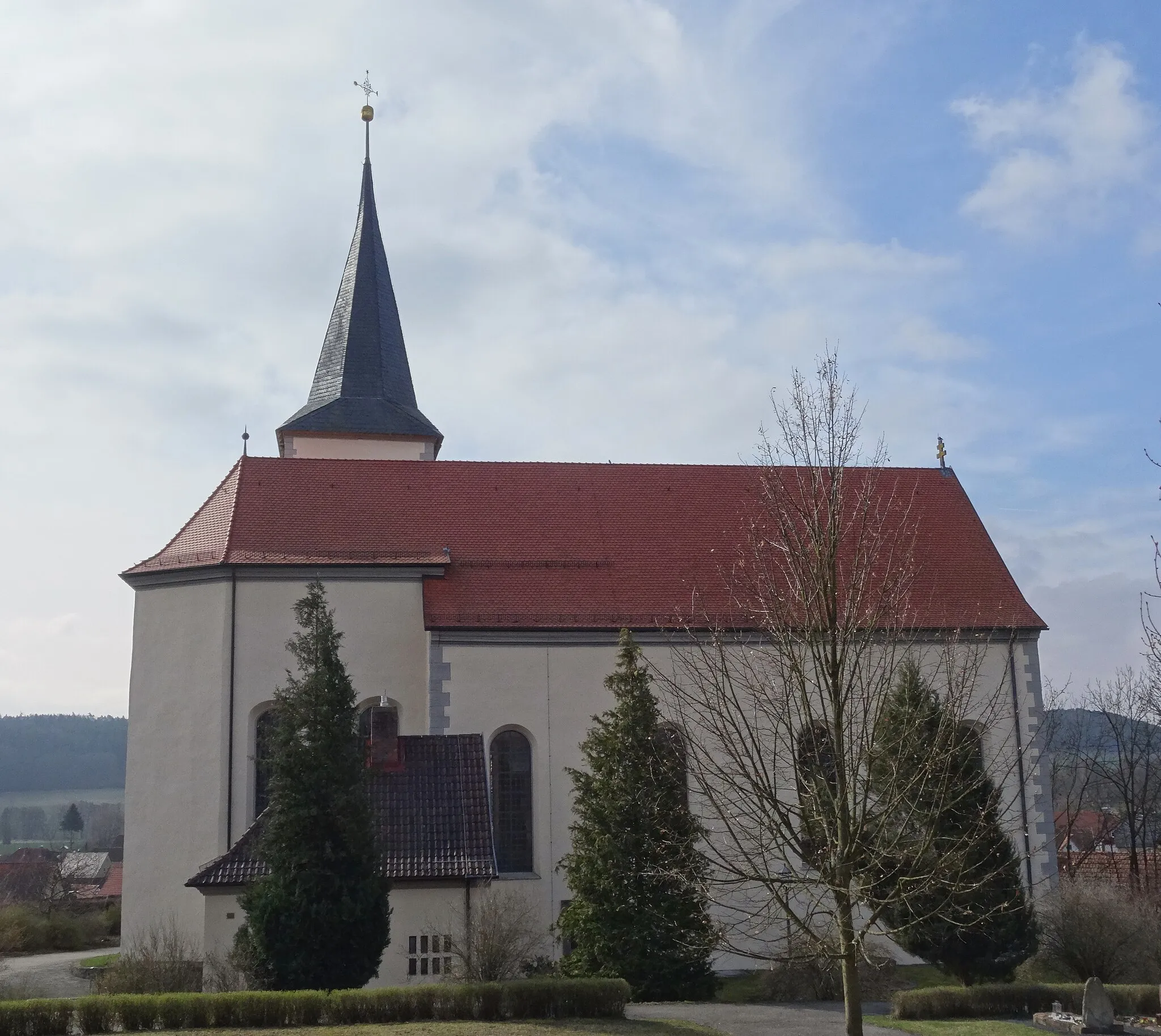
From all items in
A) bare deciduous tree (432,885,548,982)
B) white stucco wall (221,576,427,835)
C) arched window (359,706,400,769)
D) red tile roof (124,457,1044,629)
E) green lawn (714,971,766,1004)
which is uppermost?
red tile roof (124,457,1044,629)

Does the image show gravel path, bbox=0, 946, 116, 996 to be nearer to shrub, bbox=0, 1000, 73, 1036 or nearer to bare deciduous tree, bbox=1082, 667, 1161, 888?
shrub, bbox=0, 1000, 73, 1036

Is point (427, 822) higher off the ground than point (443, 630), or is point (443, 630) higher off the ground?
point (443, 630)

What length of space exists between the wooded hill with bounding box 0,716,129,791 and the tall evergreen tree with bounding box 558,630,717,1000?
161 m

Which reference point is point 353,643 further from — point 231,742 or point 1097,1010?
point 1097,1010

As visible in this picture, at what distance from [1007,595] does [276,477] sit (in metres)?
14.9

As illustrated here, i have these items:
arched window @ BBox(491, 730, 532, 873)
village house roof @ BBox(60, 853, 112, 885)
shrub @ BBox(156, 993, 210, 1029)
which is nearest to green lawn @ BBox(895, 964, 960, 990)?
arched window @ BBox(491, 730, 532, 873)

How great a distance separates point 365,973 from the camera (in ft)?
52.7

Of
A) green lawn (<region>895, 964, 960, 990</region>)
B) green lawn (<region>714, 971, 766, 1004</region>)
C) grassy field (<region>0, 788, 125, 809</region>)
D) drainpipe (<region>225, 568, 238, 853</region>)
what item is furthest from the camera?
grassy field (<region>0, 788, 125, 809</region>)

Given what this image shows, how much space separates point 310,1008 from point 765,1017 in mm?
6097

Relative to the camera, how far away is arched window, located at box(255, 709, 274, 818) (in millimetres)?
21250

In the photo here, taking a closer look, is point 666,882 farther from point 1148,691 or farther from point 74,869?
point 74,869

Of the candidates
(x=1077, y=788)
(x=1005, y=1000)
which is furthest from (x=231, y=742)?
(x=1077, y=788)

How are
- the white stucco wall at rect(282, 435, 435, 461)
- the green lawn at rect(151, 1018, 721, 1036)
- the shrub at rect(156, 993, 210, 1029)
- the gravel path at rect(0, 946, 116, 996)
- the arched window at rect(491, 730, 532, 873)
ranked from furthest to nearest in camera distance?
the white stucco wall at rect(282, 435, 435, 461) → the arched window at rect(491, 730, 532, 873) → the gravel path at rect(0, 946, 116, 996) → the shrub at rect(156, 993, 210, 1029) → the green lawn at rect(151, 1018, 721, 1036)

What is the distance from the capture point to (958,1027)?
15320 mm
